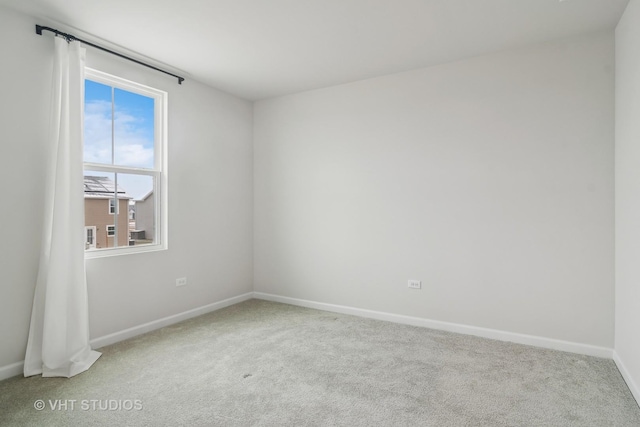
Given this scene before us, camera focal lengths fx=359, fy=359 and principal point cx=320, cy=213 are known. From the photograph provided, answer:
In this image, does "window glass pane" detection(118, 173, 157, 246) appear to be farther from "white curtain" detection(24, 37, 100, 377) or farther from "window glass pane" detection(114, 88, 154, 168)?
"white curtain" detection(24, 37, 100, 377)

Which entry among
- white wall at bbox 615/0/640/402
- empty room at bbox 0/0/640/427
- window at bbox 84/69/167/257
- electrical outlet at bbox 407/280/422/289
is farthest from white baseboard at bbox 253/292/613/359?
window at bbox 84/69/167/257

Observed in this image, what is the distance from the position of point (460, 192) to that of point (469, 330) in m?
1.38

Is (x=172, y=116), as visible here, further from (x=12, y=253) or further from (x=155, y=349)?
(x=155, y=349)

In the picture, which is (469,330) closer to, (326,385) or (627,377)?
(627,377)

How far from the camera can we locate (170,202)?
13.0ft

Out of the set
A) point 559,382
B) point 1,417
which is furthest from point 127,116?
point 559,382

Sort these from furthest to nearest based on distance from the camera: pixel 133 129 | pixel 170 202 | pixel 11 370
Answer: pixel 170 202 < pixel 133 129 < pixel 11 370

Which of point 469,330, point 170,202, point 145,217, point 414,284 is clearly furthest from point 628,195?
point 145,217

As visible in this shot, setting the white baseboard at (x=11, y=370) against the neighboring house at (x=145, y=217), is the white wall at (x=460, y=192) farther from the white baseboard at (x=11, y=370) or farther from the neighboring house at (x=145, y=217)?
the white baseboard at (x=11, y=370)

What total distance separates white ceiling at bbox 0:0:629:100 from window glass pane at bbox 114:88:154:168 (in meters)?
0.48

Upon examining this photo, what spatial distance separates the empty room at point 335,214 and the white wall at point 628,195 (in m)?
0.03

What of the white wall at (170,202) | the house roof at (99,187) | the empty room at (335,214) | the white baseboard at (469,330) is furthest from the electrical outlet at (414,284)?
the house roof at (99,187)

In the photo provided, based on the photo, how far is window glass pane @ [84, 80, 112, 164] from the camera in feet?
10.8

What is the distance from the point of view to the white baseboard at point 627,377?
235 centimetres
